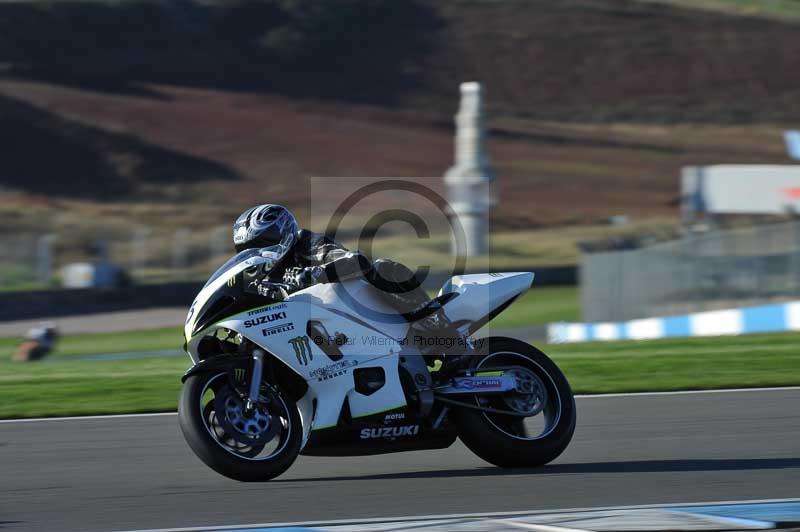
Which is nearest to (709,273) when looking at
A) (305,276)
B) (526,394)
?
(526,394)

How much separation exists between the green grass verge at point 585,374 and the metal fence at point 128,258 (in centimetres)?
1862

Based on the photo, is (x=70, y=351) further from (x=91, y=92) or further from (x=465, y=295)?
(x=91, y=92)

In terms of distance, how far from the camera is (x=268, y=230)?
7.21m

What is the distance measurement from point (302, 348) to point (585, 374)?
5301 mm

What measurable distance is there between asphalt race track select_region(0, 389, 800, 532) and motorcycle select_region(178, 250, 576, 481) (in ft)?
0.69

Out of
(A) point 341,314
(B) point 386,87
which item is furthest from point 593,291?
(B) point 386,87

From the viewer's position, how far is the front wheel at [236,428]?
668cm

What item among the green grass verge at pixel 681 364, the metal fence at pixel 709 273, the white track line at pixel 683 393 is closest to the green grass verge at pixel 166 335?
the metal fence at pixel 709 273

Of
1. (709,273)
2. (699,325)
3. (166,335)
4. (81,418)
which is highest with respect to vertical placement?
(709,273)

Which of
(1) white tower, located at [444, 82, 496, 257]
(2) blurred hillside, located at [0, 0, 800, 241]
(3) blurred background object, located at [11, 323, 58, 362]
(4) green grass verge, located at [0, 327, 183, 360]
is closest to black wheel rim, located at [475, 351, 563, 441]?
(3) blurred background object, located at [11, 323, 58, 362]

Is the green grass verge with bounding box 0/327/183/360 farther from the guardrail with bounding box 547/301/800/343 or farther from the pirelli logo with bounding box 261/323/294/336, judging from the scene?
the pirelli logo with bounding box 261/323/294/336

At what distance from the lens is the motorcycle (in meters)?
6.84

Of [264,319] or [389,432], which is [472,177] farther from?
[264,319]

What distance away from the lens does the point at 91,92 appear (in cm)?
6391
